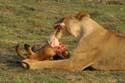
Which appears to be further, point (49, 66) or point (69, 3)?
point (69, 3)

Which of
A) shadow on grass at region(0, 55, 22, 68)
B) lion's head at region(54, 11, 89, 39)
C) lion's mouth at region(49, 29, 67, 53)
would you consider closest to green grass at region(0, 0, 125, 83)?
shadow on grass at region(0, 55, 22, 68)

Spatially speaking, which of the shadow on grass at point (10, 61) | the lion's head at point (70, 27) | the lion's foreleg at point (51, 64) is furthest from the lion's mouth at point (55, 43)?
the shadow on grass at point (10, 61)

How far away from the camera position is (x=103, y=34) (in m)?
6.84

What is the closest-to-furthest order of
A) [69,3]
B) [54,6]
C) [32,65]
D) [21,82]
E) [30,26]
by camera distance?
[21,82]
[32,65]
[30,26]
[54,6]
[69,3]

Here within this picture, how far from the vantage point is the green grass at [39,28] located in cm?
629

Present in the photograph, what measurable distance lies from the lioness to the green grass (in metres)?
0.10

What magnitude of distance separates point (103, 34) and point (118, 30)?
17.0 ft

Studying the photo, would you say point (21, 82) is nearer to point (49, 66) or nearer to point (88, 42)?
point (49, 66)

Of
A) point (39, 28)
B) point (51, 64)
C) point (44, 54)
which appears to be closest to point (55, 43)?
point (44, 54)

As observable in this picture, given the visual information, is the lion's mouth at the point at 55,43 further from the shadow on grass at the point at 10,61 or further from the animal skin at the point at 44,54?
the shadow on grass at the point at 10,61

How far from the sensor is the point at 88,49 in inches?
262

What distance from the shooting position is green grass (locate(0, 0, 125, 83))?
629 centimetres

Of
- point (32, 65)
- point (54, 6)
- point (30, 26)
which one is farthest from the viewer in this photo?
point (54, 6)

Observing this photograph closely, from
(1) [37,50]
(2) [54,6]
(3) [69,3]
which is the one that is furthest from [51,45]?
(3) [69,3]
